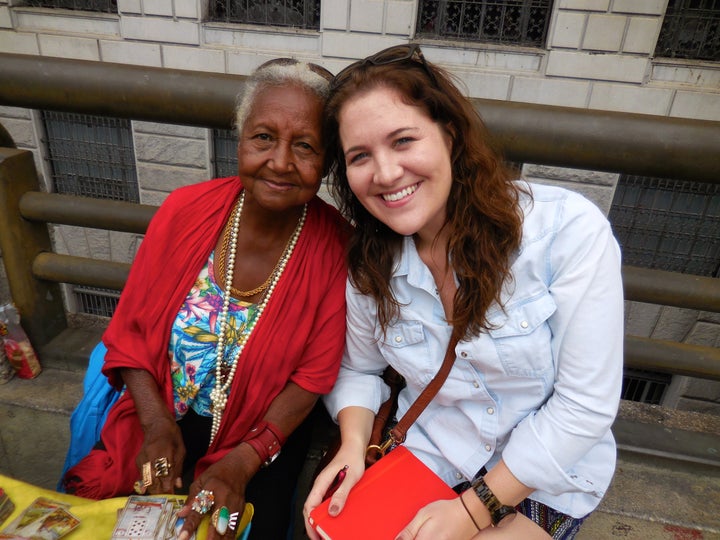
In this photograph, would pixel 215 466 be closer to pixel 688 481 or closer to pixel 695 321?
pixel 688 481

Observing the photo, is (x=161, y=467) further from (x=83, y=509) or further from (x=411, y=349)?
(x=411, y=349)

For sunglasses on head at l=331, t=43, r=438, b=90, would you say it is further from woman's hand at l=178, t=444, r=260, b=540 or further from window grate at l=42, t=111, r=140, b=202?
window grate at l=42, t=111, r=140, b=202

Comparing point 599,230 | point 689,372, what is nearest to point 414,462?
point 599,230

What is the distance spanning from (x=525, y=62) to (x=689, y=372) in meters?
4.56

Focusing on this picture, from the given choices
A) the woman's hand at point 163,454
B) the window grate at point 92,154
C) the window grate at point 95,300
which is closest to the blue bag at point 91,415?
the woman's hand at point 163,454

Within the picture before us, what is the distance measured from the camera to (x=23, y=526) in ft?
3.90

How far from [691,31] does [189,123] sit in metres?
5.70

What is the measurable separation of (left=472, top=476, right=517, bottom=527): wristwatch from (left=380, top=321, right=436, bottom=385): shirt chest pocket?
1.08ft

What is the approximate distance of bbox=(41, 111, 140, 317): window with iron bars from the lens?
6.66 m

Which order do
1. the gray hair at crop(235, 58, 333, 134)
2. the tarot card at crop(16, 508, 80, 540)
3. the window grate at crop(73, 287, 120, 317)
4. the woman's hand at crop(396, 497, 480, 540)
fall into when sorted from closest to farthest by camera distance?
the tarot card at crop(16, 508, 80, 540) < the woman's hand at crop(396, 497, 480, 540) < the gray hair at crop(235, 58, 333, 134) < the window grate at crop(73, 287, 120, 317)

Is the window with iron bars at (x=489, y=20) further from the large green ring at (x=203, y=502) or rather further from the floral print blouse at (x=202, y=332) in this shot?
the large green ring at (x=203, y=502)

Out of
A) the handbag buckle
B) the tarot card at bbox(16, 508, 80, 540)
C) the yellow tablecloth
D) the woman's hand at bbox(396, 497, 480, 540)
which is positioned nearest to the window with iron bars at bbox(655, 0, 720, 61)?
the handbag buckle

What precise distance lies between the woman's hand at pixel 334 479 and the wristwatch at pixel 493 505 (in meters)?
0.34

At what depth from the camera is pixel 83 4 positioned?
20.6 feet
